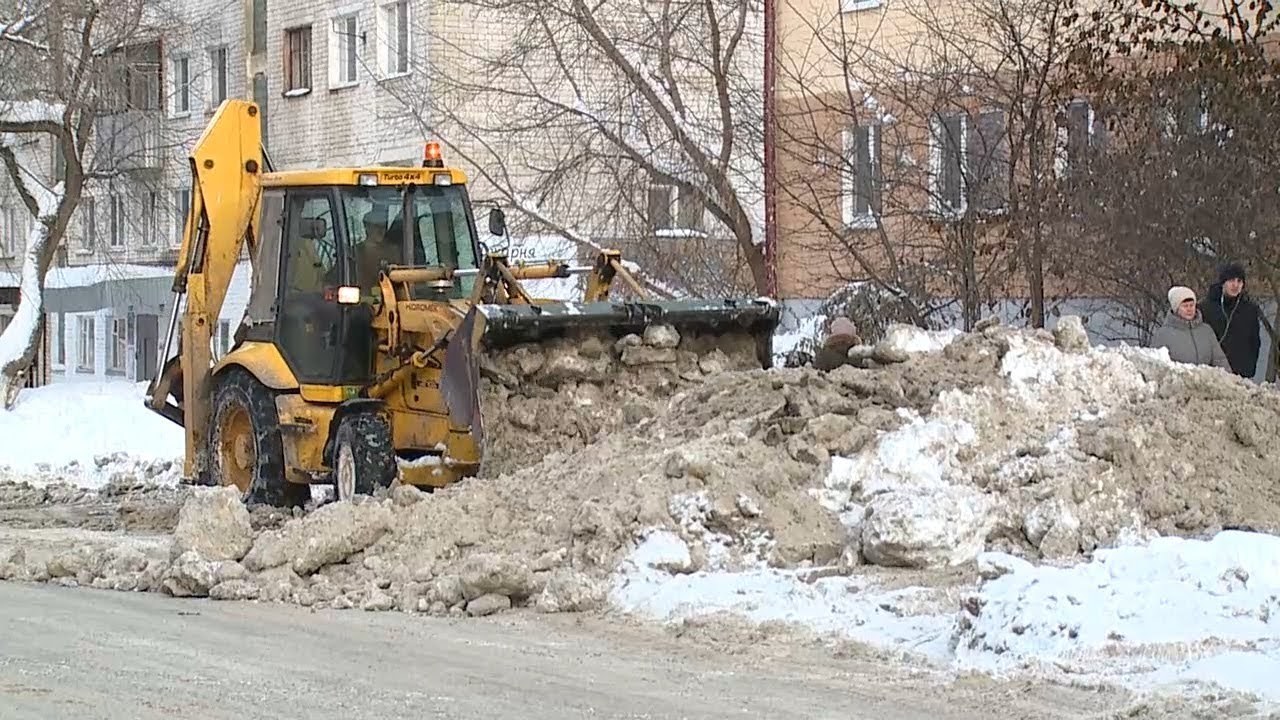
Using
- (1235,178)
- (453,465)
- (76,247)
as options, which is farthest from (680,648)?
(76,247)

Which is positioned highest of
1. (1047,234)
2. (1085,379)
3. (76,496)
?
(1047,234)

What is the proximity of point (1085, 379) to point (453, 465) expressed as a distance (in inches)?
163

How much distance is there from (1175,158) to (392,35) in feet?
64.5

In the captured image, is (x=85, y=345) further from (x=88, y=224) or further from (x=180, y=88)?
(x=180, y=88)

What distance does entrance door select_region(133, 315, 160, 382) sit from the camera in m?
41.1

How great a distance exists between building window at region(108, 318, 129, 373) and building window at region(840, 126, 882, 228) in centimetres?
2552

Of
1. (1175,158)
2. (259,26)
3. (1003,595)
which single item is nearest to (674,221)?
(1175,158)

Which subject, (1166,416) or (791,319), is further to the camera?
(791,319)

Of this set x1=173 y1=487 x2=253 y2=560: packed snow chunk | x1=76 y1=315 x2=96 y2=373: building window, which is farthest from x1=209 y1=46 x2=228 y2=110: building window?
x1=173 y1=487 x2=253 y2=560: packed snow chunk

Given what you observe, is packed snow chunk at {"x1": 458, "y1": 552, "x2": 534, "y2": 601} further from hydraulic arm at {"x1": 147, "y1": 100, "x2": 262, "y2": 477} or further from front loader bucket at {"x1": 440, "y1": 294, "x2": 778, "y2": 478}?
hydraulic arm at {"x1": 147, "y1": 100, "x2": 262, "y2": 477}

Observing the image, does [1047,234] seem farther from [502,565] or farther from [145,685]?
[145,685]

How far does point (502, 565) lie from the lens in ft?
33.3

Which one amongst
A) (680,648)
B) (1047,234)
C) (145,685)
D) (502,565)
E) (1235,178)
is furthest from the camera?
(1047,234)

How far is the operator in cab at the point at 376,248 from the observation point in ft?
45.3
